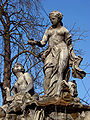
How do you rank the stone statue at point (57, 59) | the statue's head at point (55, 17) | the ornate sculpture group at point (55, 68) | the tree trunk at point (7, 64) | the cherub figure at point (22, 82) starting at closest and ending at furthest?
the ornate sculpture group at point (55, 68) → the stone statue at point (57, 59) → the cherub figure at point (22, 82) → the statue's head at point (55, 17) → the tree trunk at point (7, 64)

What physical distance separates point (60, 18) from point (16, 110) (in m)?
2.71

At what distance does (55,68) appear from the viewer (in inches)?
311

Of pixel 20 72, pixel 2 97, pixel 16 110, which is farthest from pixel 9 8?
pixel 16 110

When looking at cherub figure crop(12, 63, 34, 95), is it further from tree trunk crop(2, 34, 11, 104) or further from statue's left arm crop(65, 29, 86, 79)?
tree trunk crop(2, 34, 11, 104)

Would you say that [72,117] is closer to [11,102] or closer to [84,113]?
[84,113]

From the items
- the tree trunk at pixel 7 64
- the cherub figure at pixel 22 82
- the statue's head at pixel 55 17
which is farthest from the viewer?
the tree trunk at pixel 7 64

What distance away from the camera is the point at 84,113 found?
727cm

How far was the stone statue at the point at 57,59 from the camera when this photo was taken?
Answer: 7.77 m

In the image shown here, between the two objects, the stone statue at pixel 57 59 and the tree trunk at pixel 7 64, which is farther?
the tree trunk at pixel 7 64

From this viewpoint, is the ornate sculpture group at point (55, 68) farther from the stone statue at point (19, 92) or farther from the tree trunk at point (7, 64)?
the tree trunk at point (7, 64)

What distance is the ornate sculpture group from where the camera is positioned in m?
7.66

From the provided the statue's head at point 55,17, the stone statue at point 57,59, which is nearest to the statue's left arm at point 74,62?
the stone statue at point 57,59

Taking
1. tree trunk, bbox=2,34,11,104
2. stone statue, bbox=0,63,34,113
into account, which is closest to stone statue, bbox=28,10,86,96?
stone statue, bbox=0,63,34,113

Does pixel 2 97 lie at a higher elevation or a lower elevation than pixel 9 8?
lower
